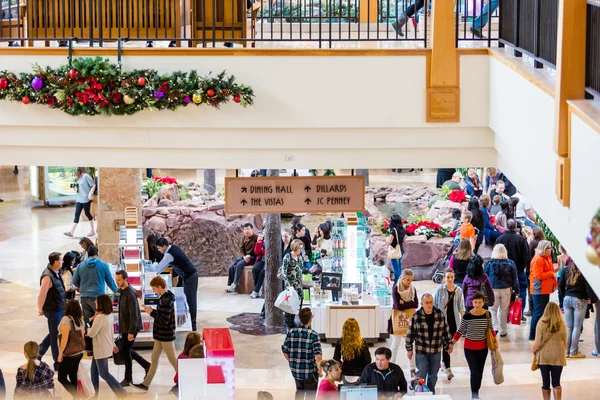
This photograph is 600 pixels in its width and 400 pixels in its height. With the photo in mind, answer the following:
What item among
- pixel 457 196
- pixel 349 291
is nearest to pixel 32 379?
pixel 349 291

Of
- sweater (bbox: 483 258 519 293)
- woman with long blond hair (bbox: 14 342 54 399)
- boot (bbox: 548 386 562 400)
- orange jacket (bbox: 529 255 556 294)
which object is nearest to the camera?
woman with long blond hair (bbox: 14 342 54 399)

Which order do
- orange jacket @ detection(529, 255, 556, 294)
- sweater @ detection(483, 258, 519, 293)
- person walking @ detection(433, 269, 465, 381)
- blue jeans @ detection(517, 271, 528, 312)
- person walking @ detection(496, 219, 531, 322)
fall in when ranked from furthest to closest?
blue jeans @ detection(517, 271, 528, 312), person walking @ detection(496, 219, 531, 322), sweater @ detection(483, 258, 519, 293), orange jacket @ detection(529, 255, 556, 294), person walking @ detection(433, 269, 465, 381)

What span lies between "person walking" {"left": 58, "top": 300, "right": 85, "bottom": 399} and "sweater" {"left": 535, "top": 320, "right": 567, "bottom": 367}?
3980 millimetres

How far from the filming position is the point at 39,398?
816 centimetres

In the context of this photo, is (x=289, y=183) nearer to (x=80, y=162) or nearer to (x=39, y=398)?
(x=80, y=162)

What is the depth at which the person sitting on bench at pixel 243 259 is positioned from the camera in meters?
13.4

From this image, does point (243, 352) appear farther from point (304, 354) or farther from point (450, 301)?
point (304, 354)

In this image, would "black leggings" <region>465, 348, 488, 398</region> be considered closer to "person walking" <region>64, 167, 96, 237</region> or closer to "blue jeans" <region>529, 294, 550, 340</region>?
"blue jeans" <region>529, 294, 550, 340</region>

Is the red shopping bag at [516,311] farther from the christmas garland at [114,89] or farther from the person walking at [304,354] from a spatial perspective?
the christmas garland at [114,89]

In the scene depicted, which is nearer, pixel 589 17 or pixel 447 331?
pixel 589 17

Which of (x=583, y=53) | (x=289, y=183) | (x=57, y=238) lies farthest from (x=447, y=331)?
(x=57, y=238)

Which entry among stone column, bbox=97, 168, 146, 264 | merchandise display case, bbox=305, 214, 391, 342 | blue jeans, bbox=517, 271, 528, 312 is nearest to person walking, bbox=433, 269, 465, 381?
merchandise display case, bbox=305, 214, 391, 342

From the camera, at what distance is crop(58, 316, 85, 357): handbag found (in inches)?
354

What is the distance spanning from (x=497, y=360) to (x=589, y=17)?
4.71m
